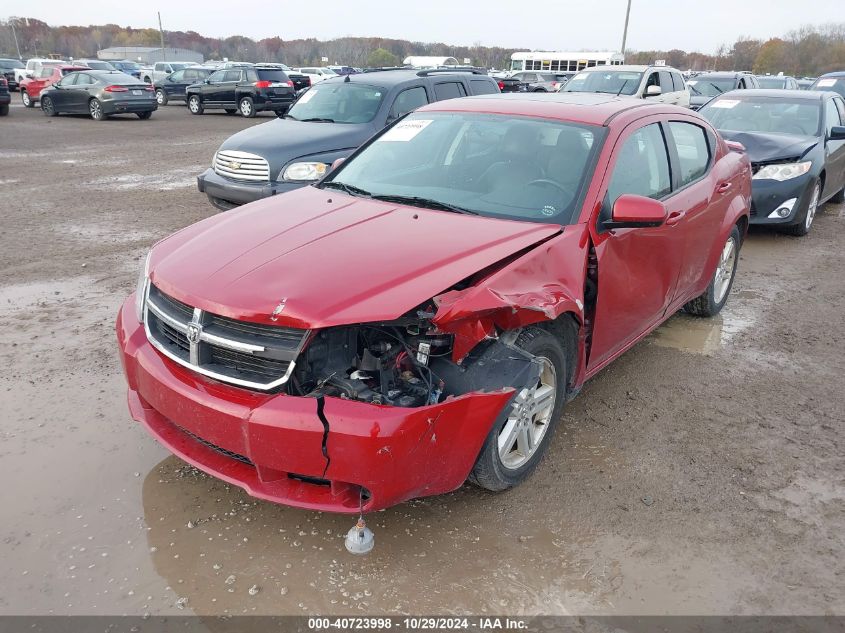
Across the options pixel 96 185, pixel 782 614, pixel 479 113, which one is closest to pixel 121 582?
pixel 782 614

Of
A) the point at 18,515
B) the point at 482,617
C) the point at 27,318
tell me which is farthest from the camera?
the point at 27,318

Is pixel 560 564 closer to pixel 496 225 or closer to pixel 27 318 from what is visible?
pixel 496 225

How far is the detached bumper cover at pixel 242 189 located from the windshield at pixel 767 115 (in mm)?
5613

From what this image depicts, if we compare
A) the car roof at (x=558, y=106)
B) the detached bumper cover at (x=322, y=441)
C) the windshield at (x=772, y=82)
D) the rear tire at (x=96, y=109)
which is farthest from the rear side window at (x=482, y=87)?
the rear tire at (x=96, y=109)

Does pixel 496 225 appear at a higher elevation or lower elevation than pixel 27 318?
higher

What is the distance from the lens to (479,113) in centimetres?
402

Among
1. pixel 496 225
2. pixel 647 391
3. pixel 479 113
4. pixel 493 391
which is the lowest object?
pixel 647 391

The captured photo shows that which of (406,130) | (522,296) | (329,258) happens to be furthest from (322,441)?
(406,130)

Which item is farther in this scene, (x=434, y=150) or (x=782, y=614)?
(x=434, y=150)

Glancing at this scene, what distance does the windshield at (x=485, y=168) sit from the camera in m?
3.42

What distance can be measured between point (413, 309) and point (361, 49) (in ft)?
309

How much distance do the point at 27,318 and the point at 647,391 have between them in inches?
177

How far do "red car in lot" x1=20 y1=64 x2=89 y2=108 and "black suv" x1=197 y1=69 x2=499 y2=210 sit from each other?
18.6 meters

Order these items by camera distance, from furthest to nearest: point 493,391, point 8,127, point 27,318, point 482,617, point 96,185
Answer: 1. point 8,127
2. point 96,185
3. point 27,318
4. point 493,391
5. point 482,617
